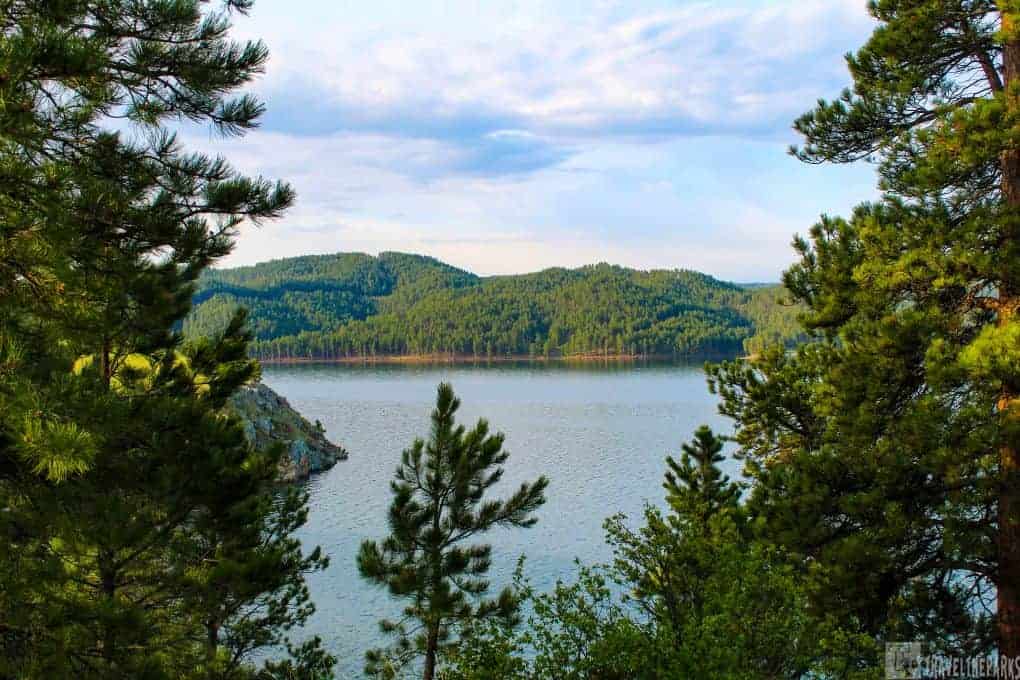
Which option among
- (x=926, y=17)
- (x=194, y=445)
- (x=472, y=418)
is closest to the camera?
(x=194, y=445)

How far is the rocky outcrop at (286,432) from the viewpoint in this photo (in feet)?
139

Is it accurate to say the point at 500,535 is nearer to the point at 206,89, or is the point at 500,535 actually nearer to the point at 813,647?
the point at 813,647

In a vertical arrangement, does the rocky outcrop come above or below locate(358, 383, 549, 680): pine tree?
below

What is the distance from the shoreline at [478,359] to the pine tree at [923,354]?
165461mm

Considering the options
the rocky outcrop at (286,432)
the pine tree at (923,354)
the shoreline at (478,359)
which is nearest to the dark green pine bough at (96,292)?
the pine tree at (923,354)

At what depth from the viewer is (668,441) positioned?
54.8 metres

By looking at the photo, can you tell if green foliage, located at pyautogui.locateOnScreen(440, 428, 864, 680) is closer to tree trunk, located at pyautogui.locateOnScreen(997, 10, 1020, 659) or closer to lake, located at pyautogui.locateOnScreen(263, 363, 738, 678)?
tree trunk, located at pyautogui.locateOnScreen(997, 10, 1020, 659)

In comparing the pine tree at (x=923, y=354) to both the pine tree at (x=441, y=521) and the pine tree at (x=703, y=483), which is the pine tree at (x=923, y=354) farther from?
the pine tree at (x=703, y=483)

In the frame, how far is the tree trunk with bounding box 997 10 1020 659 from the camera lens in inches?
297

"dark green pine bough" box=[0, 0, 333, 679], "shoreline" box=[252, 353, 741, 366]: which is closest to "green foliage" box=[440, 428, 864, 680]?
"dark green pine bough" box=[0, 0, 333, 679]

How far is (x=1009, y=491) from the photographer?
7.60m

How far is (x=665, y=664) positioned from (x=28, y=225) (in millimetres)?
6583

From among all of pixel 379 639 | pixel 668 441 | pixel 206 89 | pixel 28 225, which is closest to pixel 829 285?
pixel 206 89

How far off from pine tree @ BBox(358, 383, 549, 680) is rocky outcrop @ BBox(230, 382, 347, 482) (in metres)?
30.3
